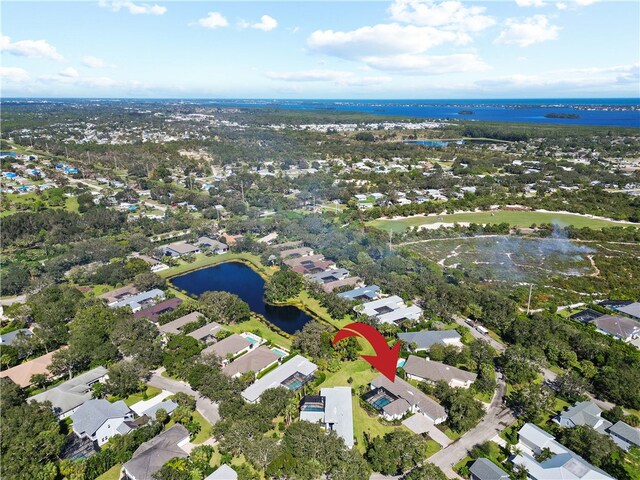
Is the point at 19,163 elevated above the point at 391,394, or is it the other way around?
the point at 19,163

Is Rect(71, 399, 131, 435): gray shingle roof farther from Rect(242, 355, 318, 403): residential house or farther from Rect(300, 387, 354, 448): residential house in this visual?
Rect(300, 387, 354, 448): residential house

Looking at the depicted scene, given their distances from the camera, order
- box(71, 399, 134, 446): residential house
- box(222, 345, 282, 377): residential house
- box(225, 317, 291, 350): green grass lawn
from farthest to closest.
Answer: box(225, 317, 291, 350): green grass lawn, box(222, 345, 282, 377): residential house, box(71, 399, 134, 446): residential house

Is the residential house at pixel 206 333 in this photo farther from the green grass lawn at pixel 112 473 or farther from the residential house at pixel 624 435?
the residential house at pixel 624 435

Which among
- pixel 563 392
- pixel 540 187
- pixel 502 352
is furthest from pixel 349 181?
pixel 563 392

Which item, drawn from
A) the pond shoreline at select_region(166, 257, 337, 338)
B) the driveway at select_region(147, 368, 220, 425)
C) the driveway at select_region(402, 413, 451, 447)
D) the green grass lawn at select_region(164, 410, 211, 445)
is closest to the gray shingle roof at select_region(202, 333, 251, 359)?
the driveway at select_region(147, 368, 220, 425)

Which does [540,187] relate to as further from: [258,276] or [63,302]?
[63,302]

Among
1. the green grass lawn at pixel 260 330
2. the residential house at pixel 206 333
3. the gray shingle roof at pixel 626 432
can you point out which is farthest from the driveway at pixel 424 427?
the residential house at pixel 206 333

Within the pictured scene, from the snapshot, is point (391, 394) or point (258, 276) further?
point (258, 276)
